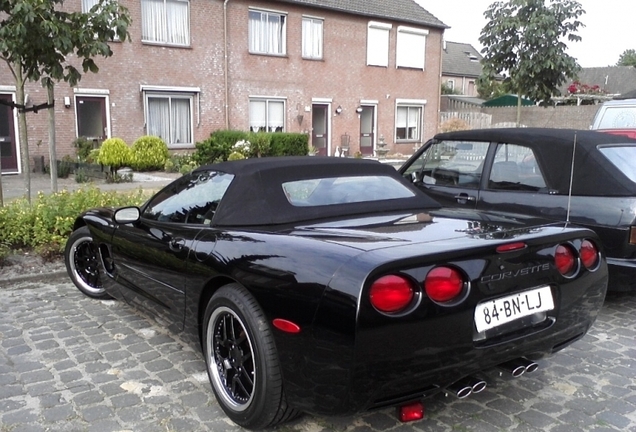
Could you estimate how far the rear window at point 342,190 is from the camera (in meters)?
3.39

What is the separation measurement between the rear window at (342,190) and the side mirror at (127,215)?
1271 mm

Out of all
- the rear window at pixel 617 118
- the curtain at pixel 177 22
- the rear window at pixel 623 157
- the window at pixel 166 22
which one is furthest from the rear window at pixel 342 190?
the curtain at pixel 177 22

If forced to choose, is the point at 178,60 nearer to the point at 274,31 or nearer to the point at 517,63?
the point at 274,31

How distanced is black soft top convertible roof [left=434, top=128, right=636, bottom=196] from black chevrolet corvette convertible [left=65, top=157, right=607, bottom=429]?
1543 mm

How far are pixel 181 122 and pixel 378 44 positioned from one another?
31.5 feet

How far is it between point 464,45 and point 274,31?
3753 centimetres

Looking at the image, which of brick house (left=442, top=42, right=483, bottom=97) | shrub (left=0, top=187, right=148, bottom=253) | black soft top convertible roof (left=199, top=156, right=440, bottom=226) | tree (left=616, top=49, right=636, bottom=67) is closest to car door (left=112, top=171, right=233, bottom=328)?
black soft top convertible roof (left=199, top=156, right=440, bottom=226)

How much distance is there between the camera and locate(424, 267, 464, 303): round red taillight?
2.39 m

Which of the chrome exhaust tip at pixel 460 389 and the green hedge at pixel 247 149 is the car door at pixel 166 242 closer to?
the chrome exhaust tip at pixel 460 389

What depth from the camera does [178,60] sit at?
18359mm

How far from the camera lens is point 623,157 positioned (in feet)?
15.3

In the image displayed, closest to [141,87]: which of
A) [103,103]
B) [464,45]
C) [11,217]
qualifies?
[103,103]

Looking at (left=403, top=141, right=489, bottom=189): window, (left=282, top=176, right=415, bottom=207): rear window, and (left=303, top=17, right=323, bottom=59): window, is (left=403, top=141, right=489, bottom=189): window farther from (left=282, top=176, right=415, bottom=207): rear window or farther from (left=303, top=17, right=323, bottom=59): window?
(left=303, top=17, right=323, bottom=59): window

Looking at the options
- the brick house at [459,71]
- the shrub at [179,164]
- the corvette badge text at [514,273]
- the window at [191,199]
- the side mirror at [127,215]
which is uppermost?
the brick house at [459,71]
